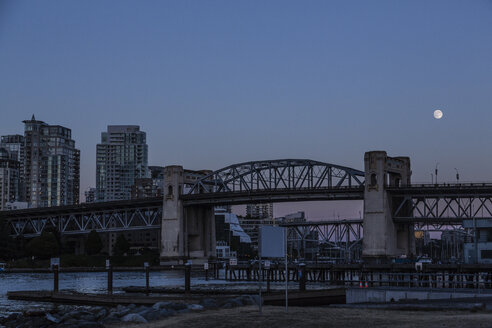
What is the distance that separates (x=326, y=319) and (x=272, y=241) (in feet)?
12.8

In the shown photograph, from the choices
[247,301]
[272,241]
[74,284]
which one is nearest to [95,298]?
[247,301]

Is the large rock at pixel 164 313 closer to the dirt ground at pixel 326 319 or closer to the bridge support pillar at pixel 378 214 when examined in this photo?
the dirt ground at pixel 326 319

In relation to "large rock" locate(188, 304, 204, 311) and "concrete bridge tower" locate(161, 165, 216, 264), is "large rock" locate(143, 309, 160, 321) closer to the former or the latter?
"large rock" locate(188, 304, 204, 311)

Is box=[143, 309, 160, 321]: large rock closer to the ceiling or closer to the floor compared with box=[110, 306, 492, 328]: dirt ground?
closer to the floor

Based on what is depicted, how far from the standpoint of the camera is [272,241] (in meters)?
28.0

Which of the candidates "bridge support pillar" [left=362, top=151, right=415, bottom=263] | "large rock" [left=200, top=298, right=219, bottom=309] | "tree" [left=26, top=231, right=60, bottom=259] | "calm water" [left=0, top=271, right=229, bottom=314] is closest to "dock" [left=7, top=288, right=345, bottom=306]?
"calm water" [left=0, top=271, right=229, bottom=314]

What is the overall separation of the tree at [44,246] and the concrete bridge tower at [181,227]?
1662 inches

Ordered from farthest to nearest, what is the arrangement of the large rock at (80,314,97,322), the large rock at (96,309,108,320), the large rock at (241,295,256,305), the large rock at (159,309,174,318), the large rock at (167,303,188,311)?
the large rock at (241,295,256,305), the large rock at (167,303,188,311), the large rock at (96,309,108,320), the large rock at (80,314,97,322), the large rock at (159,309,174,318)

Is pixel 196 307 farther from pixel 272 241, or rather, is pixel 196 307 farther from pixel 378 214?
pixel 378 214

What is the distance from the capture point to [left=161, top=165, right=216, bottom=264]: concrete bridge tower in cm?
15925

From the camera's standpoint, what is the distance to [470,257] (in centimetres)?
9775

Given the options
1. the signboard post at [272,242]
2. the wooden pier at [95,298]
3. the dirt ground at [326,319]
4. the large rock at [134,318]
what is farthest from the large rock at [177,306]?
the signboard post at [272,242]

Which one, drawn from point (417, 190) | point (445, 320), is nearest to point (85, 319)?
point (445, 320)

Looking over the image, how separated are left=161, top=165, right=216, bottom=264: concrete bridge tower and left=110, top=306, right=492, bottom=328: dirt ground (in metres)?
126
